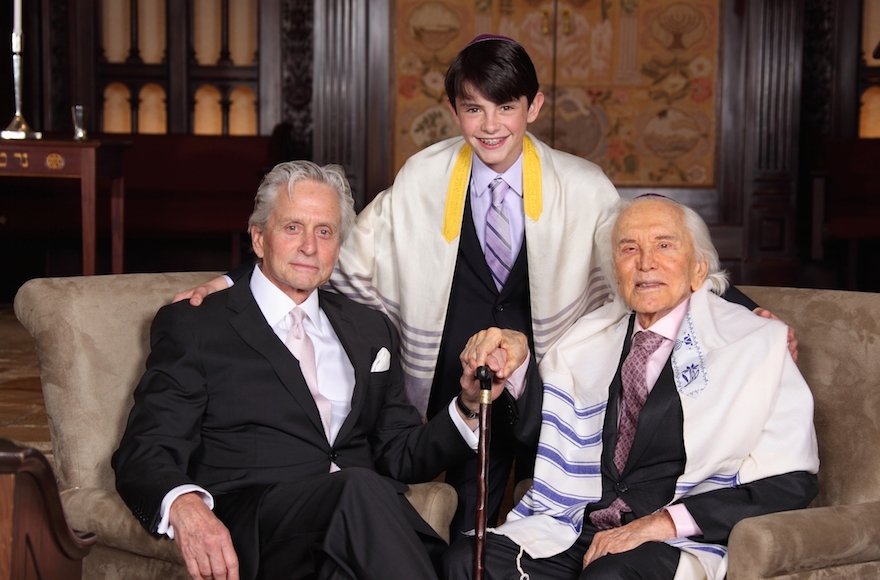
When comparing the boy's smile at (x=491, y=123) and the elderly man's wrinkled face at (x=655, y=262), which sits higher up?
the boy's smile at (x=491, y=123)

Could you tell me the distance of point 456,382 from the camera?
2887 millimetres

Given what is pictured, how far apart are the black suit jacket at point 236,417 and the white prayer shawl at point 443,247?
44cm

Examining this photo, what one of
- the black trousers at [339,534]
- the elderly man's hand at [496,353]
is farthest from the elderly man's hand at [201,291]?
the elderly man's hand at [496,353]

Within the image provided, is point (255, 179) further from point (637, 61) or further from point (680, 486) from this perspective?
point (680, 486)

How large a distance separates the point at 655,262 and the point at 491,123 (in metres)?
0.61

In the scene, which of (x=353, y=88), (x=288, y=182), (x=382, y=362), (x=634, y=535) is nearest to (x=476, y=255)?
(x=382, y=362)

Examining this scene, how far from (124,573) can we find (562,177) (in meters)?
1.52

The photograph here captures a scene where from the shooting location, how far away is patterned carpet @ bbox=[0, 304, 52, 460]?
11.5 feet

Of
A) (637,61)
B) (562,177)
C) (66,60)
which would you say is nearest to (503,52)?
(562,177)

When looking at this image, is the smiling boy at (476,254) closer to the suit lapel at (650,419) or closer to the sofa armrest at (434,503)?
the sofa armrest at (434,503)

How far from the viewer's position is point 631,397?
2.25 meters

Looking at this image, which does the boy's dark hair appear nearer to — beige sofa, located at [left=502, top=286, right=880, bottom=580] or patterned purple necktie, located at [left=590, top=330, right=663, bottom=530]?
patterned purple necktie, located at [left=590, top=330, right=663, bottom=530]

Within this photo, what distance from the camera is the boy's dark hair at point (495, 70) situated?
99.6 inches

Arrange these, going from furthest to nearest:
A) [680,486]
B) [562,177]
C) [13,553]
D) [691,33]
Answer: [691,33] → [562,177] → [680,486] → [13,553]
